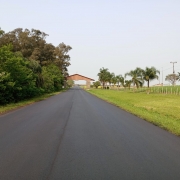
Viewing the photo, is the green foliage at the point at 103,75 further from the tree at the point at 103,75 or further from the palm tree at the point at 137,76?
the palm tree at the point at 137,76

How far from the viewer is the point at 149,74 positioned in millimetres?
67812

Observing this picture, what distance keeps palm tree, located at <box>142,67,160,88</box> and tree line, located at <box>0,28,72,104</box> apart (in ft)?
81.6

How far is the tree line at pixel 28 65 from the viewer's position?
24.5 metres

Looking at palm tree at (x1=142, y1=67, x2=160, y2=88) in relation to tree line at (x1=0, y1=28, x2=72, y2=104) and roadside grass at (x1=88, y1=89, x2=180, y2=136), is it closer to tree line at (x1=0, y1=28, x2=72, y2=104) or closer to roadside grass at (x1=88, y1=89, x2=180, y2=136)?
Answer: tree line at (x1=0, y1=28, x2=72, y2=104)

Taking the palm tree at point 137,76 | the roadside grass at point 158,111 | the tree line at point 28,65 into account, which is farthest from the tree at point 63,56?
the roadside grass at point 158,111

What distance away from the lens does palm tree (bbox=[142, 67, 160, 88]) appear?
219ft

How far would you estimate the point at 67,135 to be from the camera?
30.0ft

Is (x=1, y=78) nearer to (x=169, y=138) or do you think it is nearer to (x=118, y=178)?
(x=169, y=138)

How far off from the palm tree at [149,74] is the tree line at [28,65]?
24.9 m

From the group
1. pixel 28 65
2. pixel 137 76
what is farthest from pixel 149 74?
pixel 28 65

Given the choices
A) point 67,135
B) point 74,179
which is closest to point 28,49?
point 67,135

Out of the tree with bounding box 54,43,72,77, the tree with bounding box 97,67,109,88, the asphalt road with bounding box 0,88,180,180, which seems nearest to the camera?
the asphalt road with bounding box 0,88,180,180

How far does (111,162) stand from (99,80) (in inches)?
5224

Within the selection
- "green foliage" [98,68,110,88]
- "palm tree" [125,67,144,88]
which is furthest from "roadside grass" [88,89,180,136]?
"green foliage" [98,68,110,88]
